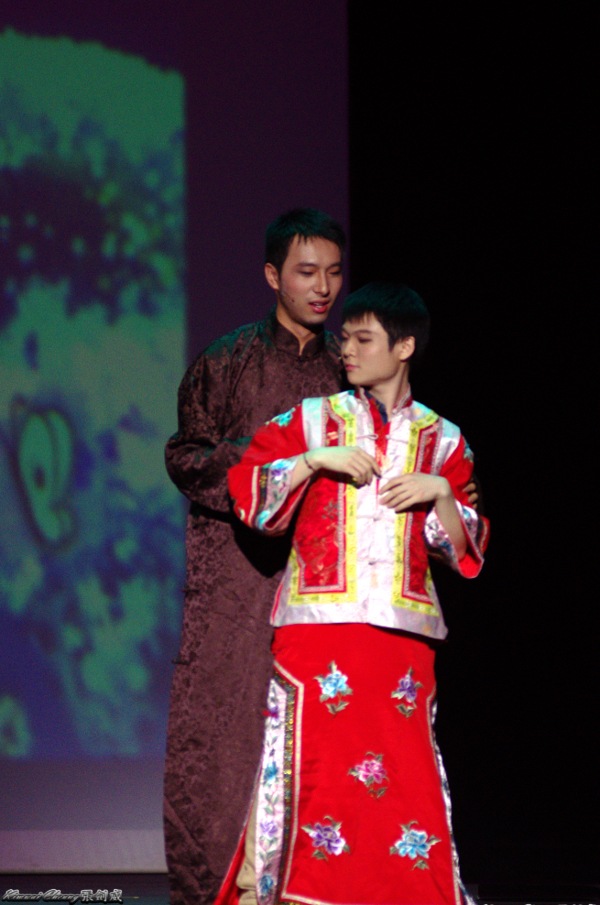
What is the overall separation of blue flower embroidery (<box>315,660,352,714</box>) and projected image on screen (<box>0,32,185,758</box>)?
1.26m

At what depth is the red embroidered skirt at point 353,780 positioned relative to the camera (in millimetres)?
1841

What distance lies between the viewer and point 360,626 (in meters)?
1.92

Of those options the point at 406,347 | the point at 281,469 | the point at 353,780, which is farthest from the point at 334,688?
the point at 406,347

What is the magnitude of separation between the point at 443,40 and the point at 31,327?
4.60 ft

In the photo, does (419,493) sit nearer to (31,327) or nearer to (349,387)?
(349,387)

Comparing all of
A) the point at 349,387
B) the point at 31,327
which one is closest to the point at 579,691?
the point at 349,387

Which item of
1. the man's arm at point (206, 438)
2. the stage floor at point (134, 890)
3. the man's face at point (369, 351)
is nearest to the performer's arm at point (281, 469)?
the man's face at point (369, 351)

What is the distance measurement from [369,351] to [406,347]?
0.25 feet

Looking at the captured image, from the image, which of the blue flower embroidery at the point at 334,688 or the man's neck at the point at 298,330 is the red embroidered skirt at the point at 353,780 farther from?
the man's neck at the point at 298,330

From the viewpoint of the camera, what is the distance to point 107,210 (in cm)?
316

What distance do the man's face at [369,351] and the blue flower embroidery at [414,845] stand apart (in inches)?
29.6

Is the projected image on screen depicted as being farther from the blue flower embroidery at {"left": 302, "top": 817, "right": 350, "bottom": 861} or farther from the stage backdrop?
the blue flower embroidery at {"left": 302, "top": 817, "right": 350, "bottom": 861}

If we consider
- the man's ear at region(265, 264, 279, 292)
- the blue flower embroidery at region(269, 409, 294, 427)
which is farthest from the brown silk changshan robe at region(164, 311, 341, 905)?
the blue flower embroidery at region(269, 409, 294, 427)

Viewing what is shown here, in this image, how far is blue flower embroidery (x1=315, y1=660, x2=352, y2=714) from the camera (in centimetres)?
190
